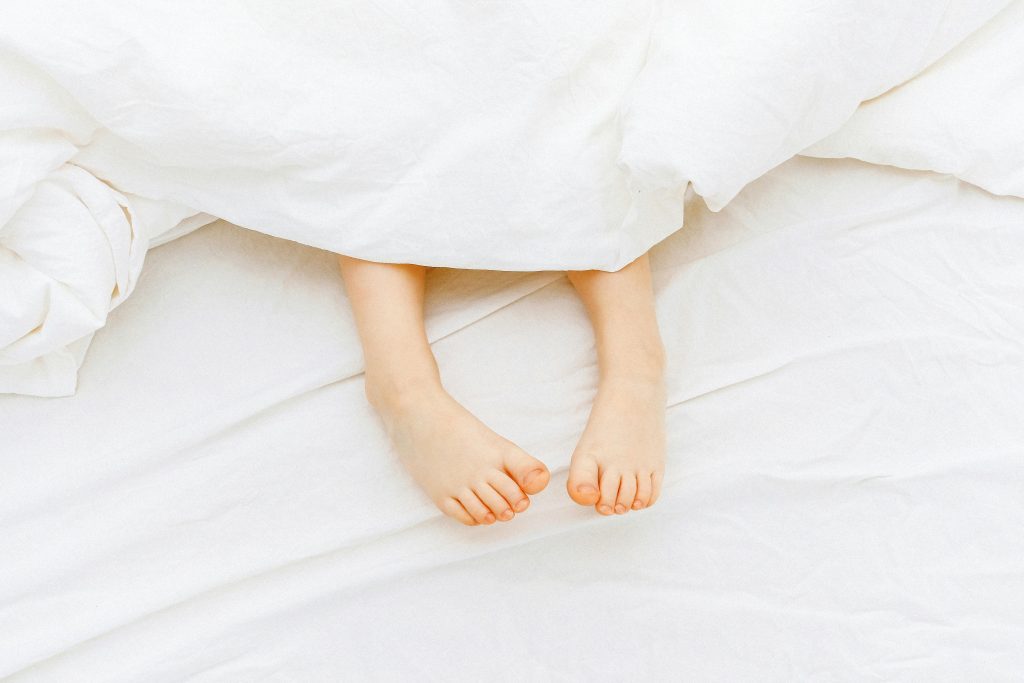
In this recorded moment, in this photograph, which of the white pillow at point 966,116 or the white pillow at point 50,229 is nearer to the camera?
the white pillow at point 50,229

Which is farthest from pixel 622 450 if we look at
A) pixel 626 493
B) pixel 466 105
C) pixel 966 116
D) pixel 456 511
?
pixel 966 116

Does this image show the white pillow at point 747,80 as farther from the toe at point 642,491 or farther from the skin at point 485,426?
the toe at point 642,491

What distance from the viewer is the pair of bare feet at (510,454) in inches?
28.9

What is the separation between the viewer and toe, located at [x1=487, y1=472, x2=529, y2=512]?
73 centimetres

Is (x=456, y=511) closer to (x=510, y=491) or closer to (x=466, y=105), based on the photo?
(x=510, y=491)

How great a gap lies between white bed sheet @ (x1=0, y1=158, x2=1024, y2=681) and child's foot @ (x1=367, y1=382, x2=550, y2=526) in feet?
0.11

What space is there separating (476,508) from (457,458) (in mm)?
41

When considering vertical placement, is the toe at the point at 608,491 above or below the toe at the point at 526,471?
below

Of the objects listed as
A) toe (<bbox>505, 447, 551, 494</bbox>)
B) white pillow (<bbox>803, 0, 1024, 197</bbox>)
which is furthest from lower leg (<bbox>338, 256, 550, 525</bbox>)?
A: white pillow (<bbox>803, 0, 1024, 197</bbox>)

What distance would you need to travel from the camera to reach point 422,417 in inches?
29.9

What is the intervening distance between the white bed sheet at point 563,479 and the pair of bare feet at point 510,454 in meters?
0.03

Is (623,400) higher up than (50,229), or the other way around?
(50,229)

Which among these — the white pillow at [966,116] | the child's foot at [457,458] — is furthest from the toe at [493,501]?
the white pillow at [966,116]

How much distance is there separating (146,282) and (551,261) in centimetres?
35
